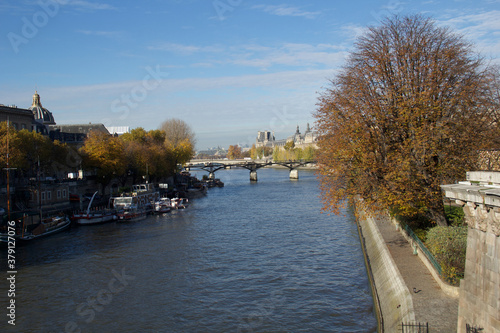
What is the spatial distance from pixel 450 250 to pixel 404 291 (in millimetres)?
2272

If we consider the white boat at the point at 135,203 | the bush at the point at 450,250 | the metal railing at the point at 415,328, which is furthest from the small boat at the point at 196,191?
the metal railing at the point at 415,328

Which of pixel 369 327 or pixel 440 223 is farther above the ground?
pixel 440 223

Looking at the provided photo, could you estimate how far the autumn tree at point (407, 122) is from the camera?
69.0 ft

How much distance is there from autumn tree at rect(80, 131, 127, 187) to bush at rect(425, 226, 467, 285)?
44.7m

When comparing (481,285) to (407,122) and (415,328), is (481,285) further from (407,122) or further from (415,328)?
(407,122)

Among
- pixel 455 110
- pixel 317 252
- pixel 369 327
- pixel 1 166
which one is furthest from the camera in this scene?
pixel 1 166

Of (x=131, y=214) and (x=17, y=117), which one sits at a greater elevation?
(x=17, y=117)

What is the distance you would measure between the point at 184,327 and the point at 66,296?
7647 millimetres

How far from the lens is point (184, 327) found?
1822 centimetres

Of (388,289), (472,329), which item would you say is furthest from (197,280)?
(472,329)

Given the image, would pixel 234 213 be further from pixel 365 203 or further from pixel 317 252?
pixel 365 203

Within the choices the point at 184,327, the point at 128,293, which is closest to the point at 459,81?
the point at 184,327

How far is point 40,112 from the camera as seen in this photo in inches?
2783

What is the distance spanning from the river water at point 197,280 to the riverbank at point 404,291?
44.3 inches
